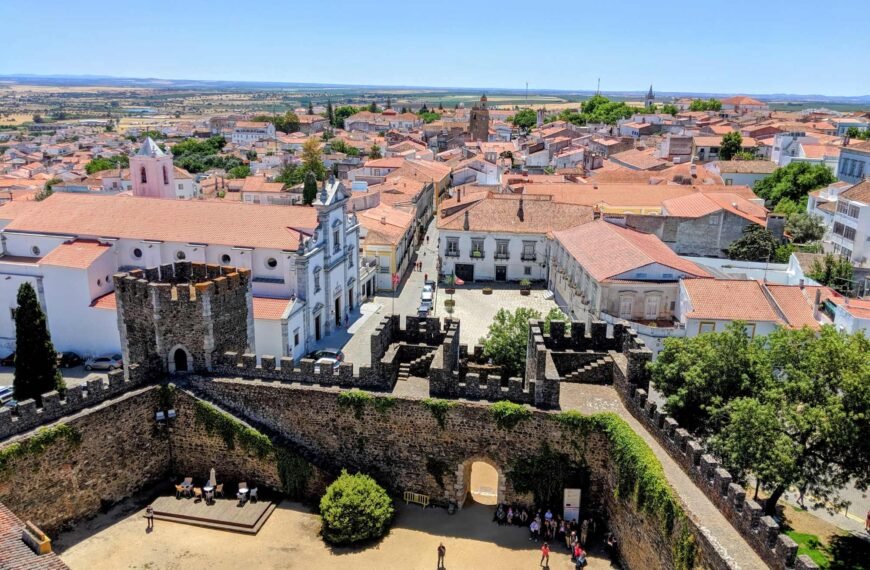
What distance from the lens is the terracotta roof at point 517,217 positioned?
5938 centimetres

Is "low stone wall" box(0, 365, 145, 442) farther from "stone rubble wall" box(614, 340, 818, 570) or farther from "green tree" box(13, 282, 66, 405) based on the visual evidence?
"stone rubble wall" box(614, 340, 818, 570)

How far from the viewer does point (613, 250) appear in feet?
154

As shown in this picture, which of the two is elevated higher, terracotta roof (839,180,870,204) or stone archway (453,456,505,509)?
terracotta roof (839,180,870,204)

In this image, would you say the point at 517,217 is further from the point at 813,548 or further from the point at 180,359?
the point at 813,548

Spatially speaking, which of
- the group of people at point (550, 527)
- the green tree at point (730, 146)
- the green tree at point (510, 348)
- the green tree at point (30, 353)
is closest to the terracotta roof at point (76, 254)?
the green tree at point (30, 353)

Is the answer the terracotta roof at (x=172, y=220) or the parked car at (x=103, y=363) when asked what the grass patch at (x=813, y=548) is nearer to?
the terracotta roof at (x=172, y=220)

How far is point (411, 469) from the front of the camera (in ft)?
88.7

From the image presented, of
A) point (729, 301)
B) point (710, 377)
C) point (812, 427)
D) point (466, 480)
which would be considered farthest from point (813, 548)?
point (729, 301)

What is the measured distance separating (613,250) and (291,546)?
30518 millimetres

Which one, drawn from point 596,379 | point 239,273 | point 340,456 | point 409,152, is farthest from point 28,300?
point 409,152

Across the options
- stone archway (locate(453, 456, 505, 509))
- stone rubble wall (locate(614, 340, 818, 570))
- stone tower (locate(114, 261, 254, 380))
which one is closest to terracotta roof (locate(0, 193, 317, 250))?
stone tower (locate(114, 261, 254, 380))

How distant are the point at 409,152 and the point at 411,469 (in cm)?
9931

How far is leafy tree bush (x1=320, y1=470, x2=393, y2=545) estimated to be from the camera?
2505 cm

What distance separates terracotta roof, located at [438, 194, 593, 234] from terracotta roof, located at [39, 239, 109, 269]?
27951 mm
